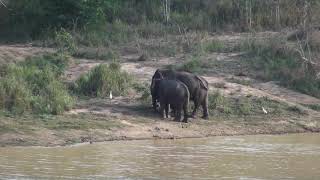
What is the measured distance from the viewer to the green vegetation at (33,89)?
1595 centimetres

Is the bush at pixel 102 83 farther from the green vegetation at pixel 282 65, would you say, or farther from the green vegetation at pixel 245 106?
the green vegetation at pixel 282 65

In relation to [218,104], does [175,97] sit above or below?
above

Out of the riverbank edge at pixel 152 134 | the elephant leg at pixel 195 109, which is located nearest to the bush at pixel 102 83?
the elephant leg at pixel 195 109

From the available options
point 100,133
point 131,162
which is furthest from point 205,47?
point 131,162

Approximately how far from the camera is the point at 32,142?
14.2m

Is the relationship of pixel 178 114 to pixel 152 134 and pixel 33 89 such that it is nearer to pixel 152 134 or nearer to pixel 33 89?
pixel 152 134

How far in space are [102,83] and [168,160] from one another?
5321 millimetres

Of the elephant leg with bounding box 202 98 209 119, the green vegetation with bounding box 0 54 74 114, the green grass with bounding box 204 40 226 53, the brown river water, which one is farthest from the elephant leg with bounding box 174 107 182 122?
the green grass with bounding box 204 40 226 53

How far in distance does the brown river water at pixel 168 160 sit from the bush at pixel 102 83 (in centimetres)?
316

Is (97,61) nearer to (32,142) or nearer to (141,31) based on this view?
(141,31)

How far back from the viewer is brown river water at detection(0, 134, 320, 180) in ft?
39.1

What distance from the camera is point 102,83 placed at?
1814 cm

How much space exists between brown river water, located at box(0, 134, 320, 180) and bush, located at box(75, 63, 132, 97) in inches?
125

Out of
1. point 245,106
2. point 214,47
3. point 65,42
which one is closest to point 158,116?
point 245,106
